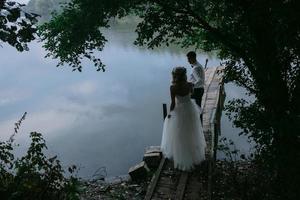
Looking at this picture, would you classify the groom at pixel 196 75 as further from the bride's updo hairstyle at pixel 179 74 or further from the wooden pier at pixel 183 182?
the bride's updo hairstyle at pixel 179 74

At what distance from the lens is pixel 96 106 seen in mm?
25906

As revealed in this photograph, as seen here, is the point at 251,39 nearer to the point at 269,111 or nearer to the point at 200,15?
the point at 200,15

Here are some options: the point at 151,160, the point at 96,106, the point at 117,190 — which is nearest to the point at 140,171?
the point at 151,160

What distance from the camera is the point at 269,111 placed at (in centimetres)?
618

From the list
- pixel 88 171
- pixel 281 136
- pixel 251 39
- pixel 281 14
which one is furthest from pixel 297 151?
pixel 88 171

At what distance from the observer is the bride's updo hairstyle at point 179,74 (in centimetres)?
864

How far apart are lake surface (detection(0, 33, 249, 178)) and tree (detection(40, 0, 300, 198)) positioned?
14.7ft

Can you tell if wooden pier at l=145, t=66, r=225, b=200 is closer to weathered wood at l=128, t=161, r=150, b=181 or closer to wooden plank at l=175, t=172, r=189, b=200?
wooden plank at l=175, t=172, r=189, b=200

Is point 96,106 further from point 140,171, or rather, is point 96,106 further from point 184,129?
point 184,129

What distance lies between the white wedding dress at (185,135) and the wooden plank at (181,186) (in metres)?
0.29

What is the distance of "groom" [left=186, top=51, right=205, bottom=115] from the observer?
9945mm

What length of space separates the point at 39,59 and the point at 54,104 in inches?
748

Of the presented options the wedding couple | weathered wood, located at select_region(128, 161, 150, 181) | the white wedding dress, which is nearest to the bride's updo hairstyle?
the wedding couple

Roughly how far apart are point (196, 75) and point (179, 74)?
5.55 ft
